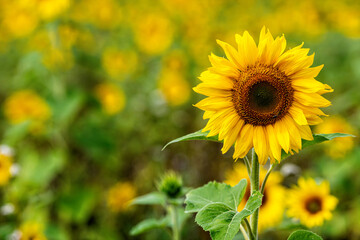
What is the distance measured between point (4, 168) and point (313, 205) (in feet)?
4.59

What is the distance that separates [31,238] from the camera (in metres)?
1.82

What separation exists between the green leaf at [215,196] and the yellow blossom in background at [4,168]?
1177 mm

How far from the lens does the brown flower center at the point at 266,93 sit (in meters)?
1.11

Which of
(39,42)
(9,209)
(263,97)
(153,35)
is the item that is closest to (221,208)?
(263,97)

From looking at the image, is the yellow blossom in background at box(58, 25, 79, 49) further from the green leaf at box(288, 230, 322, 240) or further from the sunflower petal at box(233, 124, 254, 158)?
→ the green leaf at box(288, 230, 322, 240)

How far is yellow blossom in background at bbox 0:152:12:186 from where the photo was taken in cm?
199

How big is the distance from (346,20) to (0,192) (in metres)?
3.75

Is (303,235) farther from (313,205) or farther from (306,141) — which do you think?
(313,205)

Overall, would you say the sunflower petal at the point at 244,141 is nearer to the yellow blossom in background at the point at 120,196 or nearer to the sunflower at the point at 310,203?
the sunflower at the point at 310,203

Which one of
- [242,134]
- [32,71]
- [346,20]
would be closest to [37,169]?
[32,71]

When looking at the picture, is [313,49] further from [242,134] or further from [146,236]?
[242,134]

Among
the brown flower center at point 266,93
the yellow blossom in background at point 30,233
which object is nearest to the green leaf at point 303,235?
the brown flower center at point 266,93

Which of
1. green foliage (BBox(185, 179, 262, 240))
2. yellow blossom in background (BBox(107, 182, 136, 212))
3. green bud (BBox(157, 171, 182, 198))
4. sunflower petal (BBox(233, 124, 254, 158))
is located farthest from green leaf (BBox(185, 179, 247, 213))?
yellow blossom in background (BBox(107, 182, 136, 212))

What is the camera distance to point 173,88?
351 centimetres
